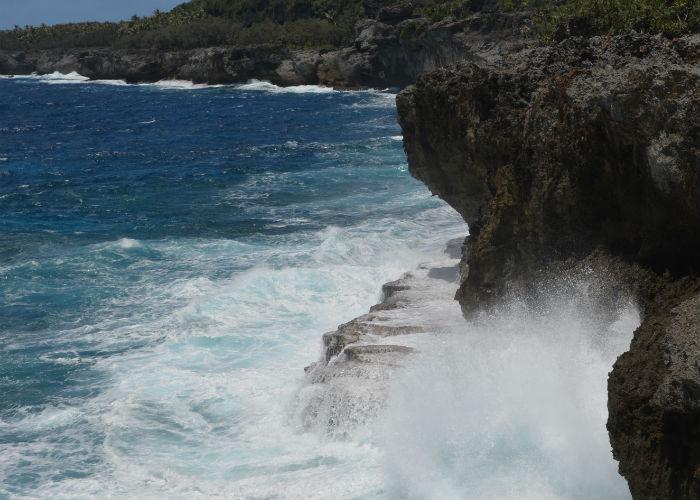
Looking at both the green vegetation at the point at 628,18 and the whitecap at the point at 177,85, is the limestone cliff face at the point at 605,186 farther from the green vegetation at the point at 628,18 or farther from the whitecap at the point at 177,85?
the whitecap at the point at 177,85

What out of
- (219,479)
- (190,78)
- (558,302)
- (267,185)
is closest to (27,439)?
(219,479)

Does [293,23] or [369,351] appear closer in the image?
[369,351]

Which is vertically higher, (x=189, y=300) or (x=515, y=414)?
(x=515, y=414)

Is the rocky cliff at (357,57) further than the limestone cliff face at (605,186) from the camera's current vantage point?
Yes

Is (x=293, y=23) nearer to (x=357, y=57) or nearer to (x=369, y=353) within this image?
(x=357, y=57)

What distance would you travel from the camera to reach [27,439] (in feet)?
41.1

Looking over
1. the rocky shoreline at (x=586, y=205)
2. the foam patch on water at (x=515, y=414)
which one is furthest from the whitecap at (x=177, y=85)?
the foam patch on water at (x=515, y=414)

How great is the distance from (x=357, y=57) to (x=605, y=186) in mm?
64745

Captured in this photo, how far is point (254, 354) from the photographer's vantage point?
49.0 feet

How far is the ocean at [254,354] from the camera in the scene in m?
10.0

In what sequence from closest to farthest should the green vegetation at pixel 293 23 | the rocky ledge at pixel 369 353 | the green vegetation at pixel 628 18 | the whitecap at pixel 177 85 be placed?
the rocky ledge at pixel 369 353 → the green vegetation at pixel 628 18 → the green vegetation at pixel 293 23 → the whitecap at pixel 177 85

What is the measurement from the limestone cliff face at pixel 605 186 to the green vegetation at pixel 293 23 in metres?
4.11

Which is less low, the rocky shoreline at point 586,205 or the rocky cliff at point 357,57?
the rocky cliff at point 357,57

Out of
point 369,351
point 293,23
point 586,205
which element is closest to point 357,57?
point 293,23
